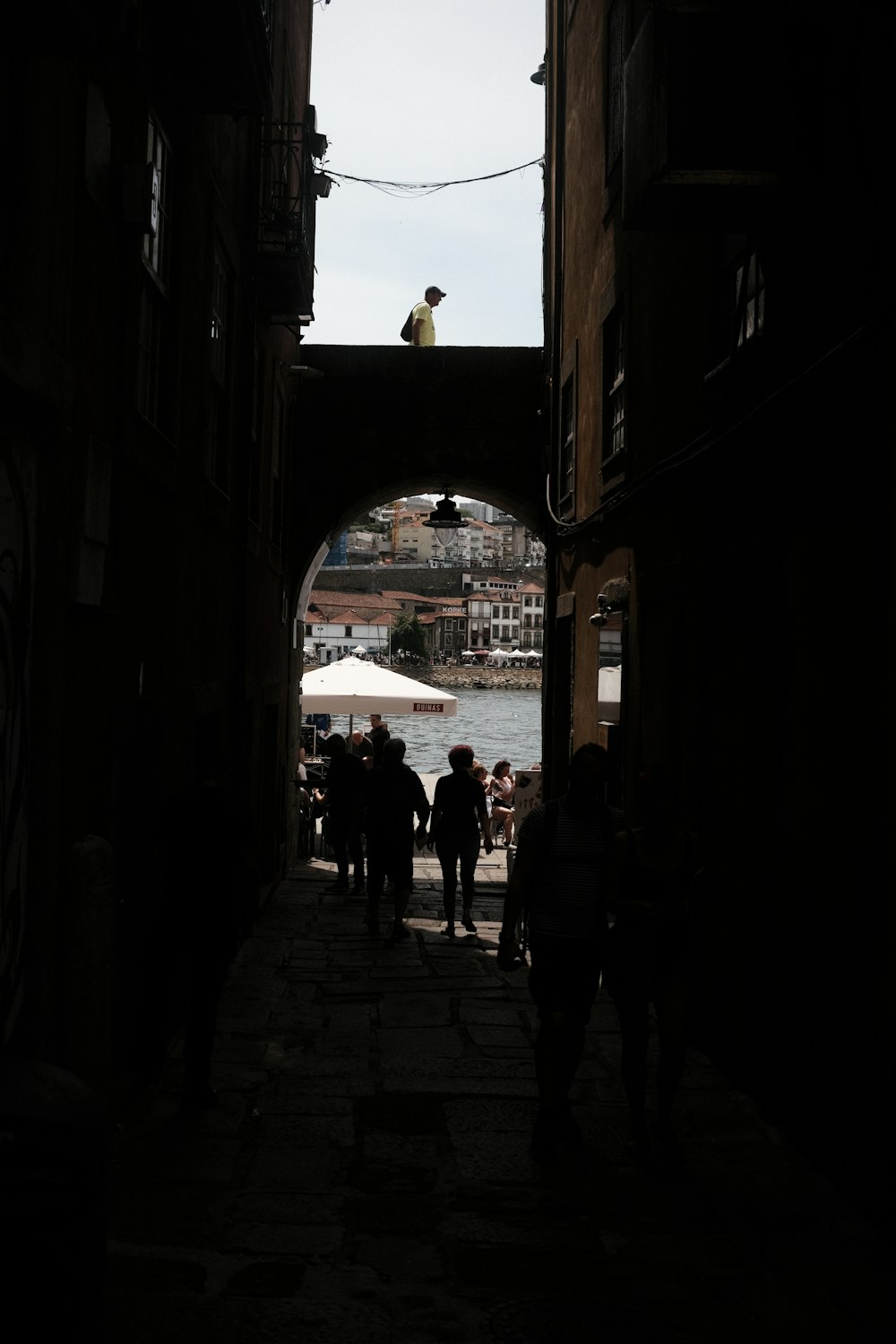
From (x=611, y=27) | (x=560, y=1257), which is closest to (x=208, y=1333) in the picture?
(x=560, y=1257)

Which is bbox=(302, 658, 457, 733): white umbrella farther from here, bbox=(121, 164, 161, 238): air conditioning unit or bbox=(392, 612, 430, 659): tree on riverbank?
bbox=(392, 612, 430, 659): tree on riverbank

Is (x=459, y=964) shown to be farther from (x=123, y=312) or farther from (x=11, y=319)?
(x=11, y=319)

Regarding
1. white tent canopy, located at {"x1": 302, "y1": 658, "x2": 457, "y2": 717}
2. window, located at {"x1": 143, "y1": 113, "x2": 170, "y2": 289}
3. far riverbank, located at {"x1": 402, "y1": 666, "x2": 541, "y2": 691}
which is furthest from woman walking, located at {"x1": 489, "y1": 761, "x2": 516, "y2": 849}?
far riverbank, located at {"x1": 402, "y1": 666, "x2": 541, "y2": 691}

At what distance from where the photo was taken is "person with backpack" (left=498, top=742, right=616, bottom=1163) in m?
5.66

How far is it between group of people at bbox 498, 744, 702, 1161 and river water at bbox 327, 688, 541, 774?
36867 mm

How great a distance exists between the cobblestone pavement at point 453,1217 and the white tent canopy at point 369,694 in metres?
14.2

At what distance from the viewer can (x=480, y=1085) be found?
271 inches

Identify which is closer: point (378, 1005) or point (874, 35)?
point (874, 35)

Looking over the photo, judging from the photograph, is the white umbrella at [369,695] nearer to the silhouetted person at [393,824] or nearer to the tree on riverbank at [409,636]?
the silhouetted person at [393,824]

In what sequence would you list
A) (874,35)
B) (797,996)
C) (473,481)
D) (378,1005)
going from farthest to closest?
(473,481), (378,1005), (797,996), (874,35)

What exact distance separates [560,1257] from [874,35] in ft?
15.3

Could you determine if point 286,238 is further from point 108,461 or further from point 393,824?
point 108,461

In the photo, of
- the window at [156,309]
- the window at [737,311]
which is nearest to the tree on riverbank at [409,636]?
the window at [737,311]

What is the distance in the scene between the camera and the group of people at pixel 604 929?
18.4 feet
